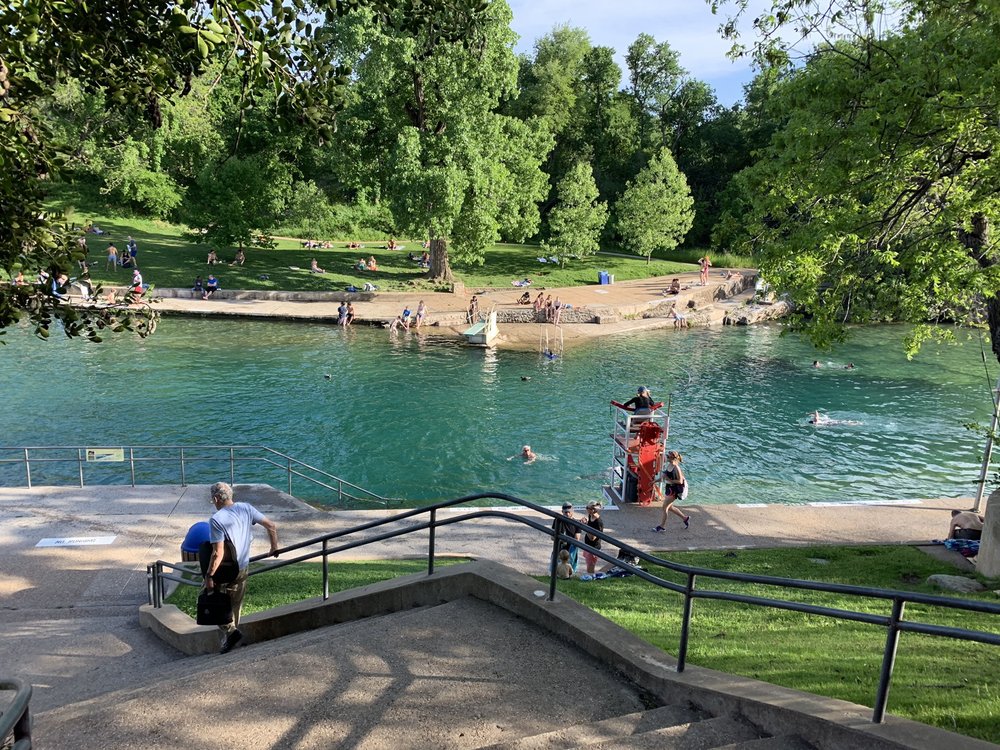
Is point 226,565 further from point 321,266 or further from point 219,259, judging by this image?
point 219,259

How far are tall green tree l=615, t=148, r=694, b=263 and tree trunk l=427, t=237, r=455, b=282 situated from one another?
16.1 meters

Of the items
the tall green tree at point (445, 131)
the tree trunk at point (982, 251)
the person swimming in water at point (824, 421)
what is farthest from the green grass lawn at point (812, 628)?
the tall green tree at point (445, 131)

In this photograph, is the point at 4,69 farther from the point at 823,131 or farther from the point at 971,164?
the point at 971,164

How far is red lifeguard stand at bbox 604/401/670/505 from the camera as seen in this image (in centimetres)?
1552

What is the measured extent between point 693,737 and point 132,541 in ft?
34.9

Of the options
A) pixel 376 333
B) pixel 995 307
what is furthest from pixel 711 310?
pixel 995 307

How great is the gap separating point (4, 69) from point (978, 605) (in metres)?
7.01

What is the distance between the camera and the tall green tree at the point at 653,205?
2130 inches

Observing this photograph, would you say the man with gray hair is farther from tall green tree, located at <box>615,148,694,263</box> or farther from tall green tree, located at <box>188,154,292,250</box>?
tall green tree, located at <box>615,148,694,263</box>

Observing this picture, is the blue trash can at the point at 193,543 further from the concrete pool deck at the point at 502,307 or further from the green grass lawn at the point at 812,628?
the concrete pool deck at the point at 502,307

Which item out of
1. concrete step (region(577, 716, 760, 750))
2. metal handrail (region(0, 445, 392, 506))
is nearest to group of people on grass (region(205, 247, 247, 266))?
metal handrail (region(0, 445, 392, 506))

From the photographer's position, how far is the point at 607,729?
4.44 m

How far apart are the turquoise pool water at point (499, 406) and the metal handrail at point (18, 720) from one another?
46.6ft

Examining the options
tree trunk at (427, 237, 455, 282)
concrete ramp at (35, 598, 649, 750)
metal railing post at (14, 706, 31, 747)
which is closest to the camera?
metal railing post at (14, 706, 31, 747)
